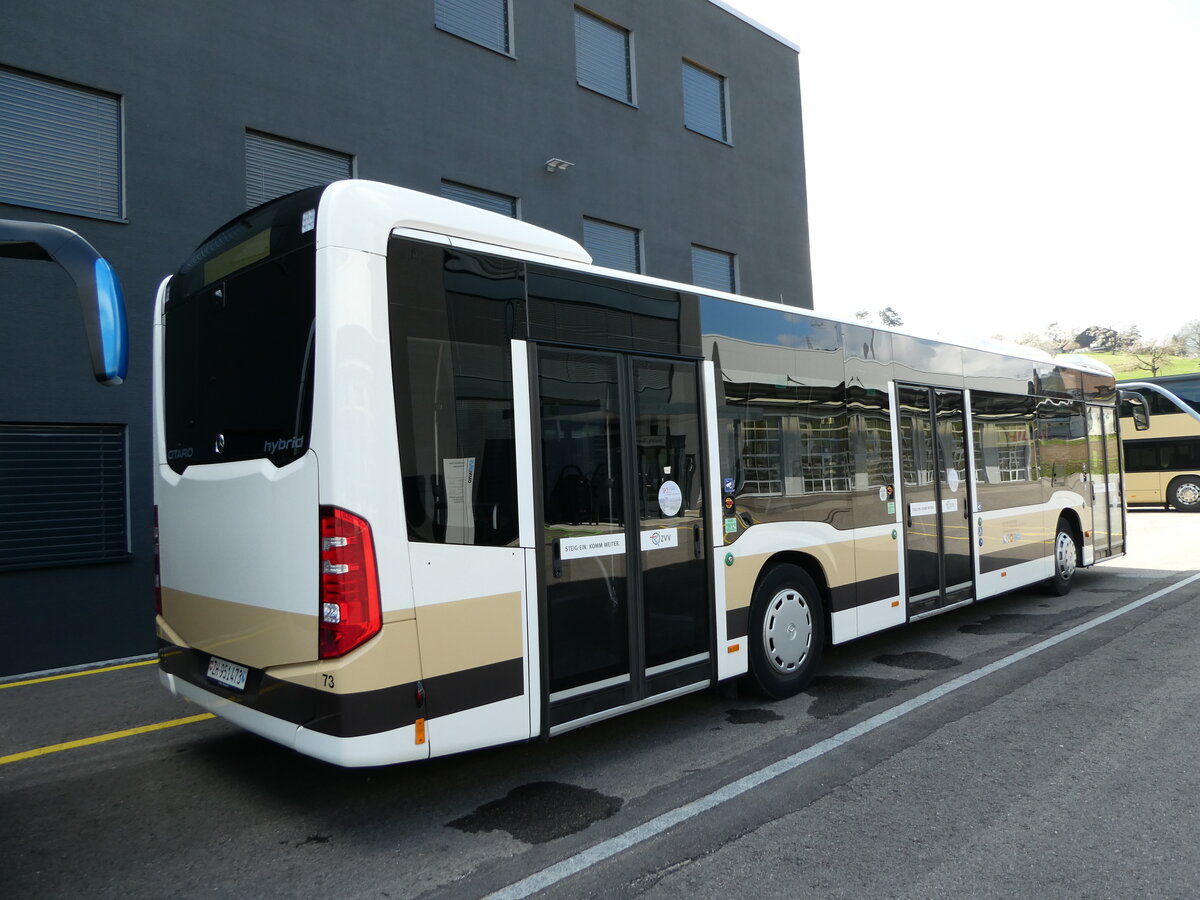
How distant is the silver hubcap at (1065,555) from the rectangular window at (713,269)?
22.5ft

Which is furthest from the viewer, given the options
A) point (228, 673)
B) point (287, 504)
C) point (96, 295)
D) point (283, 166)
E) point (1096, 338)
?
point (1096, 338)

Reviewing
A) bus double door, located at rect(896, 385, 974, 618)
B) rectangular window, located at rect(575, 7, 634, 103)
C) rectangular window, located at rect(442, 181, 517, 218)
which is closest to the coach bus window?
bus double door, located at rect(896, 385, 974, 618)

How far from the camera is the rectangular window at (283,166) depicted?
9.67 metres

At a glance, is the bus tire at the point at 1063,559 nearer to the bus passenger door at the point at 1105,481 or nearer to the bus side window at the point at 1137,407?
the bus passenger door at the point at 1105,481

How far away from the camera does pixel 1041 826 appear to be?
3.87m

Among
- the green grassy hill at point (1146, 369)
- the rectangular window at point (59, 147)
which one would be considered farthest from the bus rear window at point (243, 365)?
the green grassy hill at point (1146, 369)

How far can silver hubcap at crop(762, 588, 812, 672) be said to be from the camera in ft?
19.3

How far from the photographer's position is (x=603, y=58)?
13789 mm

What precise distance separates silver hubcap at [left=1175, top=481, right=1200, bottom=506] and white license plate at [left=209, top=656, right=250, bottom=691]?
91.0ft

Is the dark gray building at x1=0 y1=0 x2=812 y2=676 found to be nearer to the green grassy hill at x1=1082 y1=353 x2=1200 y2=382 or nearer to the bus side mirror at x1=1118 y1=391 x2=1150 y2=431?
the bus side mirror at x1=1118 y1=391 x2=1150 y2=431

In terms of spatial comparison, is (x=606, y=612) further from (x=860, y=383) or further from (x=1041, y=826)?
(x=860, y=383)

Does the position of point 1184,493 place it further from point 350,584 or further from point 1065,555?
point 350,584

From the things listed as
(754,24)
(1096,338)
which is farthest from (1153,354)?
(754,24)

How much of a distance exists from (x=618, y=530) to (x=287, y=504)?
69.9 inches
